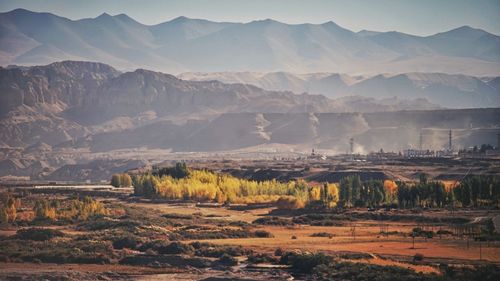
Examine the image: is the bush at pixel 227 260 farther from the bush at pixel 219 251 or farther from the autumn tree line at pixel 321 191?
the autumn tree line at pixel 321 191

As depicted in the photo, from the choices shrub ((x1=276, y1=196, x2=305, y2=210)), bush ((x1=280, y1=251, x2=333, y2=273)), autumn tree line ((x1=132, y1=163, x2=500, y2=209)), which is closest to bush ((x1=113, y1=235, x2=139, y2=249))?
bush ((x1=280, y1=251, x2=333, y2=273))

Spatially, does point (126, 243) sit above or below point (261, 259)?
above

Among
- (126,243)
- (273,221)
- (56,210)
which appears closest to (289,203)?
(273,221)

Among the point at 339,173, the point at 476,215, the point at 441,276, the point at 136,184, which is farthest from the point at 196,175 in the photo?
the point at 441,276

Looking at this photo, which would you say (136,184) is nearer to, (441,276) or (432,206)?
(432,206)

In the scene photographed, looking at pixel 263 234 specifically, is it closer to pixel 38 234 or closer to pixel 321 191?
pixel 38 234

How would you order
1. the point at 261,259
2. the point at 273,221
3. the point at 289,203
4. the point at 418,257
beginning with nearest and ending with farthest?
the point at 418,257
the point at 261,259
the point at 273,221
the point at 289,203

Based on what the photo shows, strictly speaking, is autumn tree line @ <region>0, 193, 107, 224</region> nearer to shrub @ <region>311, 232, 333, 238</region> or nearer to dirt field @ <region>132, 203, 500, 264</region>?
dirt field @ <region>132, 203, 500, 264</region>
